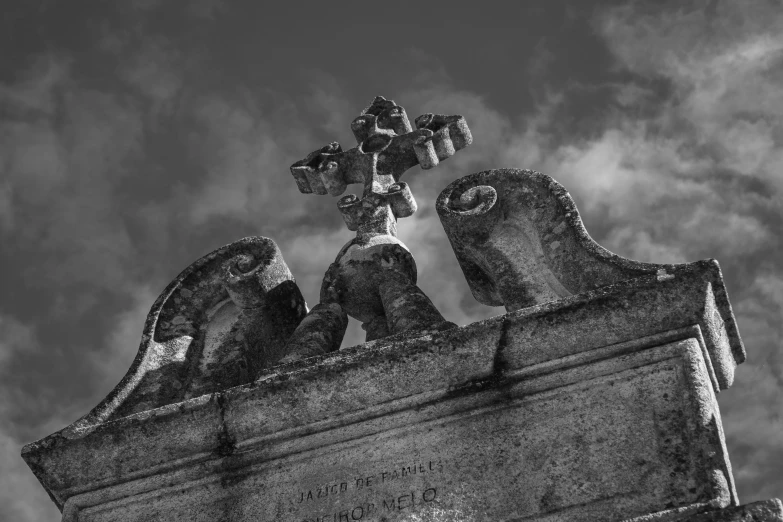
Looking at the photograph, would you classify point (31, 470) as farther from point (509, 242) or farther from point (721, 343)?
point (721, 343)

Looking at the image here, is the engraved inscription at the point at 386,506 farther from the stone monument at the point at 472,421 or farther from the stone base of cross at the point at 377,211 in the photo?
the stone base of cross at the point at 377,211

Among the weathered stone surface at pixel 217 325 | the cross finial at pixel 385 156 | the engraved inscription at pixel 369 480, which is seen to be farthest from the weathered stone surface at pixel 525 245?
the engraved inscription at pixel 369 480

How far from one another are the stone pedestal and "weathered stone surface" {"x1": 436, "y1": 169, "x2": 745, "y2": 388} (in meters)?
0.44

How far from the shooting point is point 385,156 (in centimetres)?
655

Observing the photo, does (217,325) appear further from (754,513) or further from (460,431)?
(754,513)

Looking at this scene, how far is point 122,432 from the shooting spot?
163 inches

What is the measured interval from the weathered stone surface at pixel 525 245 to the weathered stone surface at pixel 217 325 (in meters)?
1.04

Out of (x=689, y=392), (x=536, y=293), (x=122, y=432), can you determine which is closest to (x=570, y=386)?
(x=689, y=392)

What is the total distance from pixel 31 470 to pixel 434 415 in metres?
1.83

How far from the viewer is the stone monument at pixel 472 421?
11.3 feet

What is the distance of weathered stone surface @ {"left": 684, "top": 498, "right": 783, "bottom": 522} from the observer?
2.99 m

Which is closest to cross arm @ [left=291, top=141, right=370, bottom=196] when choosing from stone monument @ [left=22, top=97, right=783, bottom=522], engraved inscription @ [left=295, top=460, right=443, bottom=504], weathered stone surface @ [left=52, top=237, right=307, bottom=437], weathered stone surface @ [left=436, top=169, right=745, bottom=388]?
weathered stone surface @ [left=52, top=237, right=307, bottom=437]

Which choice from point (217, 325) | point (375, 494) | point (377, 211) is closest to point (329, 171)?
point (377, 211)

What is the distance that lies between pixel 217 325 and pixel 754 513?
314 centimetres
